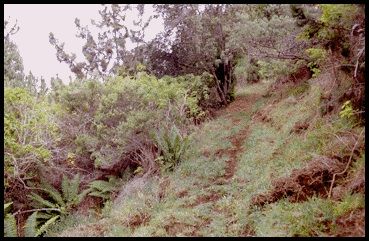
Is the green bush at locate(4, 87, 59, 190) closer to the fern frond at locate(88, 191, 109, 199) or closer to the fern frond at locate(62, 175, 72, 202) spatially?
the fern frond at locate(62, 175, 72, 202)

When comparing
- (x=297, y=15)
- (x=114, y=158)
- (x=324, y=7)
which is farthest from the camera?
(x=114, y=158)

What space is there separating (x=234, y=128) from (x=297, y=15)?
7153 mm

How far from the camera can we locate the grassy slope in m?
5.92

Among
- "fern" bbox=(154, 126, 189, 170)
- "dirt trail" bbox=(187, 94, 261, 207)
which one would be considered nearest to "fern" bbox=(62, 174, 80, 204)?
"fern" bbox=(154, 126, 189, 170)

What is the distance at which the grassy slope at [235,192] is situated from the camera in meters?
Result: 5.92

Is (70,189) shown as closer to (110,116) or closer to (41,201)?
(41,201)

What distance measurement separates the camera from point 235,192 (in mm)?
8305

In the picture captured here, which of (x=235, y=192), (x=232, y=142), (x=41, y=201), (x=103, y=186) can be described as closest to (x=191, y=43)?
(x=232, y=142)

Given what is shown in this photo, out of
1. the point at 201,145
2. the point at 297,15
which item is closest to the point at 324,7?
the point at 297,15

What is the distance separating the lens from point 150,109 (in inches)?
502

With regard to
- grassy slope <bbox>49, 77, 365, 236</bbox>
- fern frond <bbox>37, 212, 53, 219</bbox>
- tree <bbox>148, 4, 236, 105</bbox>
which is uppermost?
tree <bbox>148, 4, 236, 105</bbox>

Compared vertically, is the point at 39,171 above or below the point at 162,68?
below

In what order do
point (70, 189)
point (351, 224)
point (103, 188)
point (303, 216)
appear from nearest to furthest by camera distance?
point (351, 224)
point (303, 216)
point (103, 188)
point (70, 189)

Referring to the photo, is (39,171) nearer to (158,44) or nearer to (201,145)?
(201,145)
